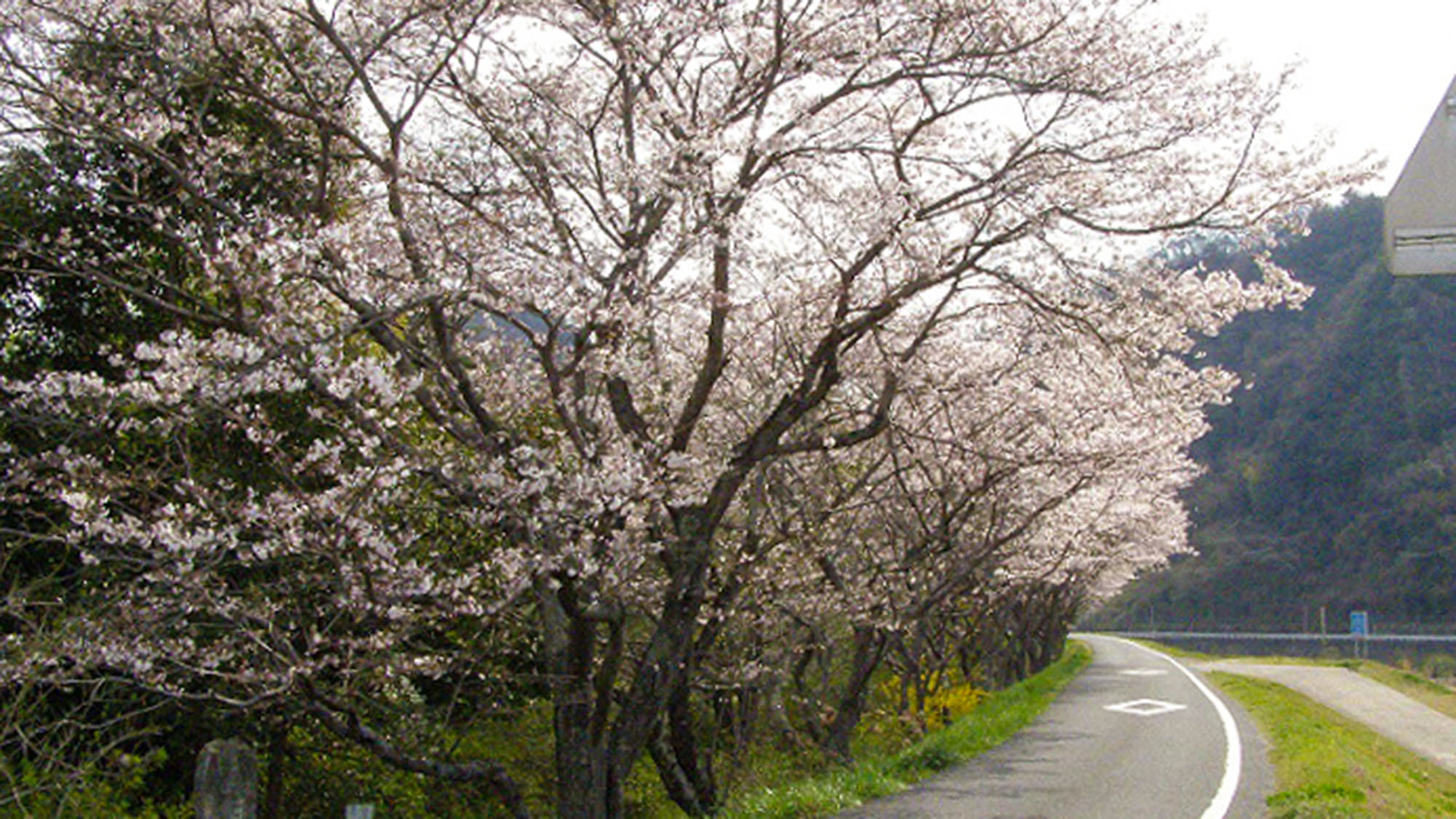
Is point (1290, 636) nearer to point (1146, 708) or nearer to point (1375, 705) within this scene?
point (1375, 705)

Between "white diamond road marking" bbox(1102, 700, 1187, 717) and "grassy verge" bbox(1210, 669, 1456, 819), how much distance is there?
1.22 meters

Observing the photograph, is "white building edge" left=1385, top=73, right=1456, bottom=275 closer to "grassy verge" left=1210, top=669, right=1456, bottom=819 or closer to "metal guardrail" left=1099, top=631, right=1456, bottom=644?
"grassy verge" left=1210, top=669, right=1456, bottom=819

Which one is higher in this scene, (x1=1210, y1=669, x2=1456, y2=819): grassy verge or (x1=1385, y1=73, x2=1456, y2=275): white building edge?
(x1=1385, y1=73, x2=1456, y2=275): white building edge

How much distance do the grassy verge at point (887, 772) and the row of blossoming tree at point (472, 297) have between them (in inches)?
48.5

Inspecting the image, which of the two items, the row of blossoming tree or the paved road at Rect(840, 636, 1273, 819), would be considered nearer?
the row of blossoming tree

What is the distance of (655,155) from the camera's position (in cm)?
852

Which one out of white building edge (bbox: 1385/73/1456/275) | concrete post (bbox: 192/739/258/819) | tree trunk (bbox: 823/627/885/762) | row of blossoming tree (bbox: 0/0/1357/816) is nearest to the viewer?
white building edge (bbox: 1385/73/1456/275)

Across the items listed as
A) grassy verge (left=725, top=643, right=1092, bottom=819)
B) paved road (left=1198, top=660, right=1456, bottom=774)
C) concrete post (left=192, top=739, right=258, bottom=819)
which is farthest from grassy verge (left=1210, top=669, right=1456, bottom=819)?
concrete post (left=192, top=739, right=258, bottom=819)

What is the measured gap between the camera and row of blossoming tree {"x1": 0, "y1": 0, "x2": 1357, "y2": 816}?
Result: 6.96m

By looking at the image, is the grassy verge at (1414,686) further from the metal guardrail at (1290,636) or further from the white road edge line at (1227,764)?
the metal guardrail at (1290,636)

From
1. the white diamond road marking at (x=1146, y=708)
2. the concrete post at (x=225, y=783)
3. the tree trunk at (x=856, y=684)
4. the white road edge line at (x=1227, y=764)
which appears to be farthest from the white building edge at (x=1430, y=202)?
the white diamond road marking at (x=1146, y=708)

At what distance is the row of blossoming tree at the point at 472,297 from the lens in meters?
6.96

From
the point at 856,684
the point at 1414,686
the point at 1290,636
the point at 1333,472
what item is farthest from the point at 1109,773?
the point at 1333,472

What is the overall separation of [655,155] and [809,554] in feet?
17.3
